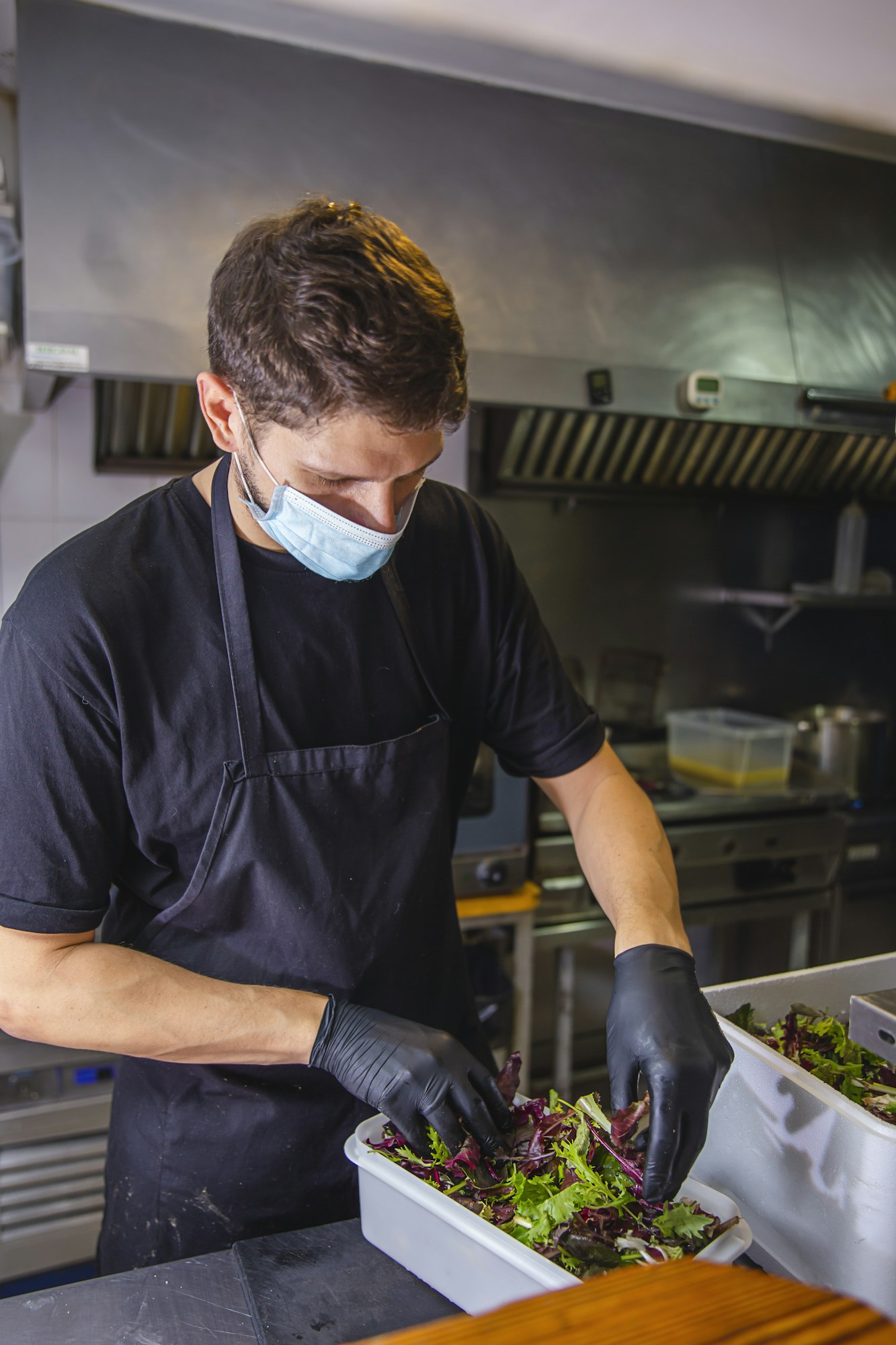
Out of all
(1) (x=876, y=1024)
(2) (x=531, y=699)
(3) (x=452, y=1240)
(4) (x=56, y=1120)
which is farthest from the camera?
(4) (x=56, y=1120)

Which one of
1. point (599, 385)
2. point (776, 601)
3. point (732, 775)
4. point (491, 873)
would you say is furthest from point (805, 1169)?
point (776, 601)

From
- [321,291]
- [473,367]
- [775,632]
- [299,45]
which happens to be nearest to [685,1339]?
[321,291]

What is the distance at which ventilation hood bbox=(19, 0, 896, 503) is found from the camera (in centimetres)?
218

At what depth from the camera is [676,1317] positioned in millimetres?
496

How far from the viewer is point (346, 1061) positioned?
1.15m

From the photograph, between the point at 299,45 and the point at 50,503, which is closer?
the point at 299,45

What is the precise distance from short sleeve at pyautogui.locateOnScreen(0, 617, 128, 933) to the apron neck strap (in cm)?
17

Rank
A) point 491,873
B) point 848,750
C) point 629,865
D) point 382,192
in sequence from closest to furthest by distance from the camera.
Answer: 1. point 629,865
2. point 382,192
3. point 491,873
4. point 848,750

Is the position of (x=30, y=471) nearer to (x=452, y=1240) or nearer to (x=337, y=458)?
(x=337, y=458)

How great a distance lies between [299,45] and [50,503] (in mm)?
1361

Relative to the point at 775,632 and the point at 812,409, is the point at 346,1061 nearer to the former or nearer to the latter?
the point at 812,409

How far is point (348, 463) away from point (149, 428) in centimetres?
196

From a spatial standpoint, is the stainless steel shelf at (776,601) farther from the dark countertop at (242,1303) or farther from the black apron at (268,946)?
the dark countertop at (242,1303)

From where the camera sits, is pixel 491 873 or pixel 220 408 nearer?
pixel 220 408
